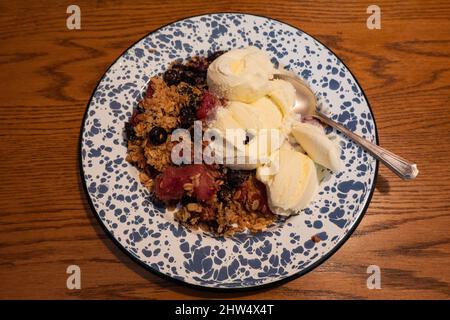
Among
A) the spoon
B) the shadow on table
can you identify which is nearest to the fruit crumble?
the shadow on table

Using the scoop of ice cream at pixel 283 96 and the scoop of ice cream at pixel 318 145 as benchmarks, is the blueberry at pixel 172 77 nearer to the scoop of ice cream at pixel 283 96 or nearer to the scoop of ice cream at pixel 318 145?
the scoop of ice cream at pixel 283 96

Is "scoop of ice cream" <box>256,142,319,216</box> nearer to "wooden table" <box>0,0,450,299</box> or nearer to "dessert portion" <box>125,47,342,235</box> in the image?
"dessert portion" <box>125,47,342,235</box>

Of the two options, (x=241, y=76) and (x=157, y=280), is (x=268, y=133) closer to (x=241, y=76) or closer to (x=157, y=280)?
(x=241, y=76)

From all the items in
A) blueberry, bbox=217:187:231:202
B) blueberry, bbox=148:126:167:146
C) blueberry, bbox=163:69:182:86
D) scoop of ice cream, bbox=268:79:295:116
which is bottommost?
blueberry, bbox=217:187:231:202

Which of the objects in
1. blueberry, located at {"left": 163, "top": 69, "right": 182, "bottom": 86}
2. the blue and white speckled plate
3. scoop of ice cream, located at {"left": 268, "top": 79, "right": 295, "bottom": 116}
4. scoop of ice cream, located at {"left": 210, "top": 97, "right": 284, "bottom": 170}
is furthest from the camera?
blueberry, located at {"left": 163, "top": 69, "right": 182, "bottom": 86}

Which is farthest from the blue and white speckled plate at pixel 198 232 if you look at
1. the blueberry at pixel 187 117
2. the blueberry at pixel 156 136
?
the blueberry at pixel 187 117

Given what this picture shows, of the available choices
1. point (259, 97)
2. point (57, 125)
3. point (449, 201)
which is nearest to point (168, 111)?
point (259, 97)

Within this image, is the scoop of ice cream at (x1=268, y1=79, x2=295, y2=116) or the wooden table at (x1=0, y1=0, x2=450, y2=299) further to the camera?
the scoop of ice cream at (x1=268, y1=79, x2=295, y2=116)
